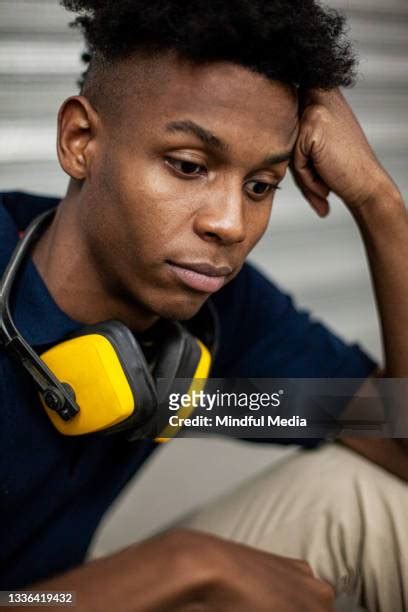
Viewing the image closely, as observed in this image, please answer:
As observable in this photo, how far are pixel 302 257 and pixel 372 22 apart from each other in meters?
0.77

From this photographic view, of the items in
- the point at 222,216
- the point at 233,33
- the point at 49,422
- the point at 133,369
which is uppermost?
the point at 233,33

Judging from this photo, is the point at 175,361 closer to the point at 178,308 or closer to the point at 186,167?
the point at 178,308

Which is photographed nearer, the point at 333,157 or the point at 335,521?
the point at 333,157

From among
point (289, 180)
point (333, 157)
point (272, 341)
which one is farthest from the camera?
point (289, 180)

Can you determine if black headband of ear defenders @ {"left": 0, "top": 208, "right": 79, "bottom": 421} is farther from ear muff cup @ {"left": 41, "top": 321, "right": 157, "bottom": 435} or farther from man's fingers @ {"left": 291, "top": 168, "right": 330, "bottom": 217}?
man's fingers @ {"left": 291, "top": 168, "right": 330, "bottom": 217}

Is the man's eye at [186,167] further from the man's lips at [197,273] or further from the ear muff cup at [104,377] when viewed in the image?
the ear muff cup at [104,377]

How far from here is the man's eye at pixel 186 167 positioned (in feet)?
3.77

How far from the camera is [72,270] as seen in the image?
1.31 m

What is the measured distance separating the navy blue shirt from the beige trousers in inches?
4.1

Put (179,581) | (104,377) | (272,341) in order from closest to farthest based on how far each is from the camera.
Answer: (179,581)
(104,377)
(272,341)

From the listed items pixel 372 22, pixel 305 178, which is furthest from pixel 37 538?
pixel 372 22

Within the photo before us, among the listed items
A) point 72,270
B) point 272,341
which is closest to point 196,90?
point 72,270

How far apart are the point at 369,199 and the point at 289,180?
98 centimetres

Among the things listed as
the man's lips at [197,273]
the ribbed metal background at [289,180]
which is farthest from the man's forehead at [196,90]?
the ribbed metal background at [289,180]
